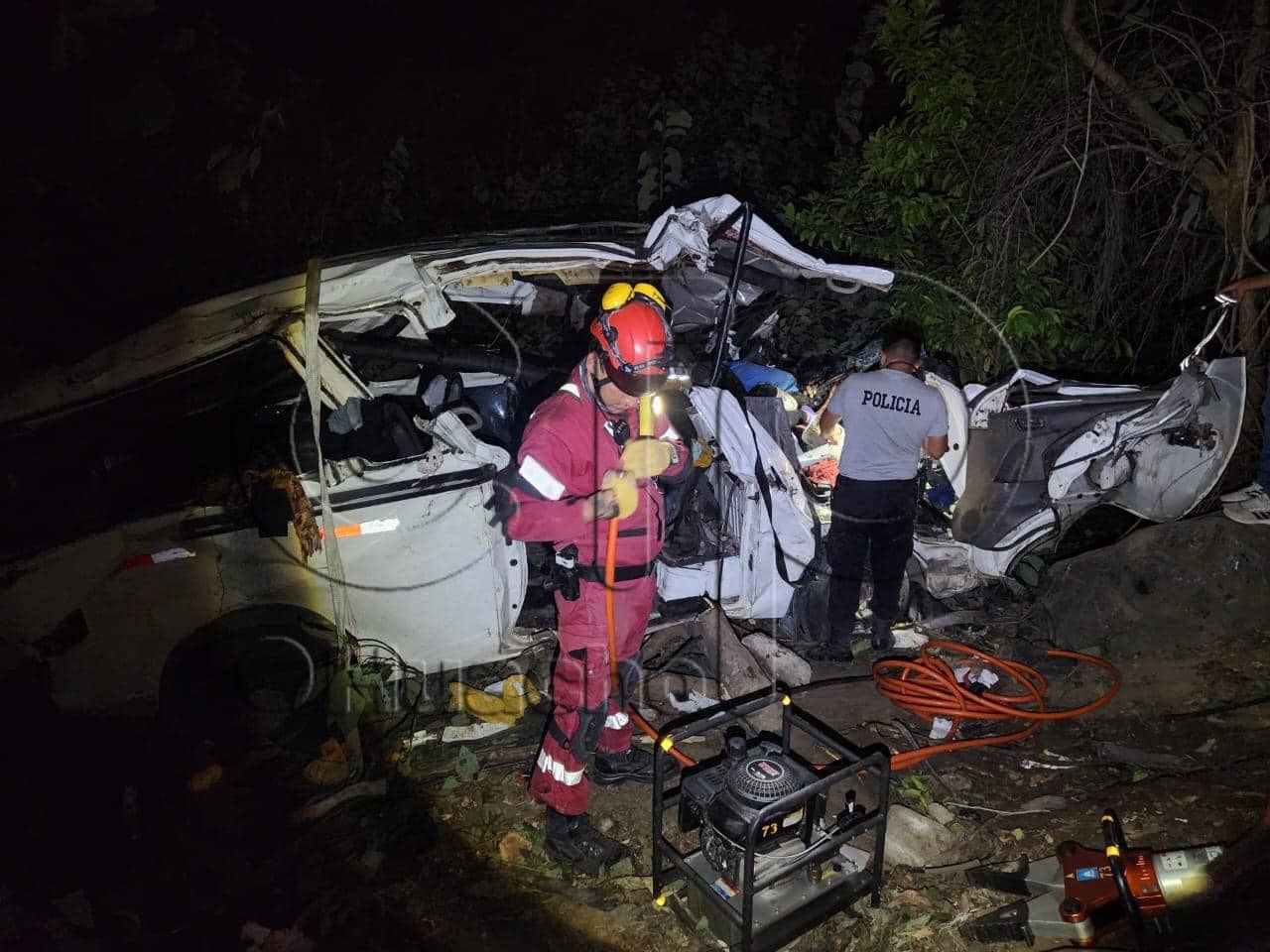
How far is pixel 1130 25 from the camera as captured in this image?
17.2 ft

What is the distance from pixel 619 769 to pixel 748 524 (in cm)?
164

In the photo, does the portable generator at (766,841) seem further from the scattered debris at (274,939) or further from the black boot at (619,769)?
the scattered debris at (274,939)

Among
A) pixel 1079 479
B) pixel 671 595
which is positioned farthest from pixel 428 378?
pixel 1079 479

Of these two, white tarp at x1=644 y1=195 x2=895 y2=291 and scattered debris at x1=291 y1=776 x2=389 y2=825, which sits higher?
white tarp at x1=644 y1=195 x2=895 y2=291

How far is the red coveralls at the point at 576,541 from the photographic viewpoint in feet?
11.0

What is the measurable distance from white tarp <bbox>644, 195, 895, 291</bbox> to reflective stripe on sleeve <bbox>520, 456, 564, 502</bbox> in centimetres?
209

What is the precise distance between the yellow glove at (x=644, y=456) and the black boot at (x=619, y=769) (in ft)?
4.86

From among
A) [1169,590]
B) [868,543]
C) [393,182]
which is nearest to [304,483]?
[868,543]

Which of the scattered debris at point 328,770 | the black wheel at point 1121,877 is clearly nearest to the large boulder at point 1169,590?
the black wheel at point 1121,877

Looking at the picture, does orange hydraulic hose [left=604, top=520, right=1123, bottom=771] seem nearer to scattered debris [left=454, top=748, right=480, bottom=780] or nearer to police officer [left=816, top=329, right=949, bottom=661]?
police officer [left=816, top=329, right=949, bottom=661]

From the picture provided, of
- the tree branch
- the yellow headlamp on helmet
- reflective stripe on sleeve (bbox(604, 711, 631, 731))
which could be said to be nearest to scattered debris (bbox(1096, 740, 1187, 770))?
reflective stripe on sleeve (bbox(604, 711, 631, 731))

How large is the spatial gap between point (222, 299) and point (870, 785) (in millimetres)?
4273

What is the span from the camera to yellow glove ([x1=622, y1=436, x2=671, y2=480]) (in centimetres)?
345

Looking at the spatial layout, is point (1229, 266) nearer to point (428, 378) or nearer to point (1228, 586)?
point (1228, 586)
